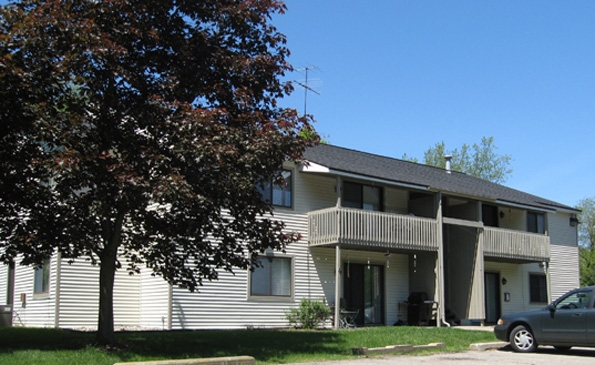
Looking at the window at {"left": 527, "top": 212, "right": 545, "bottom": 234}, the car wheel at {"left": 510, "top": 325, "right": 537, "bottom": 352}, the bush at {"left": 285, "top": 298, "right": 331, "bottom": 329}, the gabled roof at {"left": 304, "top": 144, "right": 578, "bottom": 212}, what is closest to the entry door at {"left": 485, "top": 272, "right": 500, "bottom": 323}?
the window at {"left": 527, "top": 212, "right": 545, "bottom": 234}

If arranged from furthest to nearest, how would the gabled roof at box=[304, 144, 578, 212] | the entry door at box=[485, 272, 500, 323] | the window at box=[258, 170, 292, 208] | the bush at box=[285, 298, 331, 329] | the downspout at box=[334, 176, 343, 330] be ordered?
the entry door at box=[485, 272, 500, 323]
the gabled roof at box=[304, 144, 578, 212]
the window at box=[258, 170, 292, 208]
the bush at box=[285, 298, 331, 329]
the downspout at box=[334, 176, 343, 330]

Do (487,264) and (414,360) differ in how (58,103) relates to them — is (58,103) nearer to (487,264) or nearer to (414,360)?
(414,360)

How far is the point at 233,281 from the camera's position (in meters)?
22.3

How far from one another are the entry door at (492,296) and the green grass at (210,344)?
9891mm

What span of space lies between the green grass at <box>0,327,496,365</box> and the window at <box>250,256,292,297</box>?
4209mm

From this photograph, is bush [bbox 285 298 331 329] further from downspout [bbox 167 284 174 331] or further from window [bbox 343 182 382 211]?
downspout [bbox 167 284 174 331]

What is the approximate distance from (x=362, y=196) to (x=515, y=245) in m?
7.12

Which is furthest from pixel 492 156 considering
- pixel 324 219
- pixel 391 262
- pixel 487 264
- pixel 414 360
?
pixel 414 360

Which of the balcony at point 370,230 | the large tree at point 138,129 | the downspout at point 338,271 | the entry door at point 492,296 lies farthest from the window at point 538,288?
the large tree at point 138,129

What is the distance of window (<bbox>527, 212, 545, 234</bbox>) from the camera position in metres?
31.3

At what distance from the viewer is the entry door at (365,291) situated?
2516cm

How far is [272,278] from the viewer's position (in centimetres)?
2316

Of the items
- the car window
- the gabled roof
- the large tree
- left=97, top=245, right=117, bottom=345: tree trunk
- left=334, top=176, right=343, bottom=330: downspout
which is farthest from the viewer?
the gabled roof

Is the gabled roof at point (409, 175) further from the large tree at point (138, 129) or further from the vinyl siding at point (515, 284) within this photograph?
the large tree at point (138, 129)
